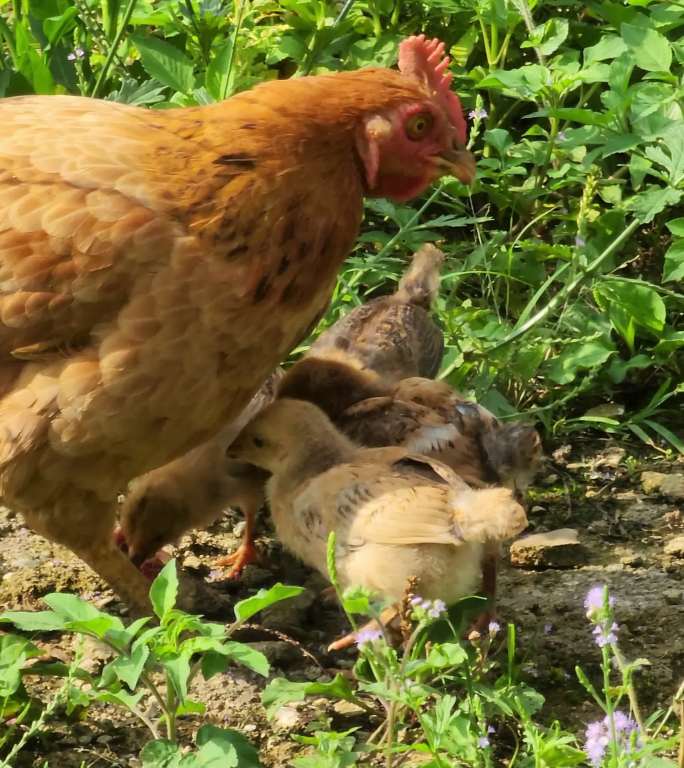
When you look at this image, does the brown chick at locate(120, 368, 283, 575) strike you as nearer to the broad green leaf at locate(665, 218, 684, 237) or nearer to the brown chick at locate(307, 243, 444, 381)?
the brown chick at locate(307, 243, 444, 381)

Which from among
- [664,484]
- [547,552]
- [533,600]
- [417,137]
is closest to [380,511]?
[533,600]

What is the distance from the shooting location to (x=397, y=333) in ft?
13.5

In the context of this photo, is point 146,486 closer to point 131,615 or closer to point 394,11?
point 131,615

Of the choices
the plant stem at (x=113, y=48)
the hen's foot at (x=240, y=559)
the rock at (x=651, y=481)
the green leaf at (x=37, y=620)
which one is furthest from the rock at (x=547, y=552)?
the plant stem at (x=113, y=48)

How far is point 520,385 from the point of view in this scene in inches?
173

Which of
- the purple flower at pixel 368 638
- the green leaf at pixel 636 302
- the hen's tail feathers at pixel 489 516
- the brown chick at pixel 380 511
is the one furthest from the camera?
the green leaf at pixel 636 302

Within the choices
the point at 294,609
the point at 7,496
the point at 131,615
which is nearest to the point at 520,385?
the point at 294,609

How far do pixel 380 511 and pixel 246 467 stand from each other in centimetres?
73

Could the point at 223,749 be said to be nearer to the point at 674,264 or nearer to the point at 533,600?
the point at 533,600

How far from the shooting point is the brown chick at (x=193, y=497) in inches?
150

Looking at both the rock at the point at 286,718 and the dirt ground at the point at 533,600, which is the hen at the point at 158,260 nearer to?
the dirt ground at the point at 533,600

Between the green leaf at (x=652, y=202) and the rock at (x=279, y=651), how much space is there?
63.7 inches

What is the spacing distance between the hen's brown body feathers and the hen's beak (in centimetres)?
24

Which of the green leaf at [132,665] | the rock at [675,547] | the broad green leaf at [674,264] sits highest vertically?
the green leaf at [132,665]
